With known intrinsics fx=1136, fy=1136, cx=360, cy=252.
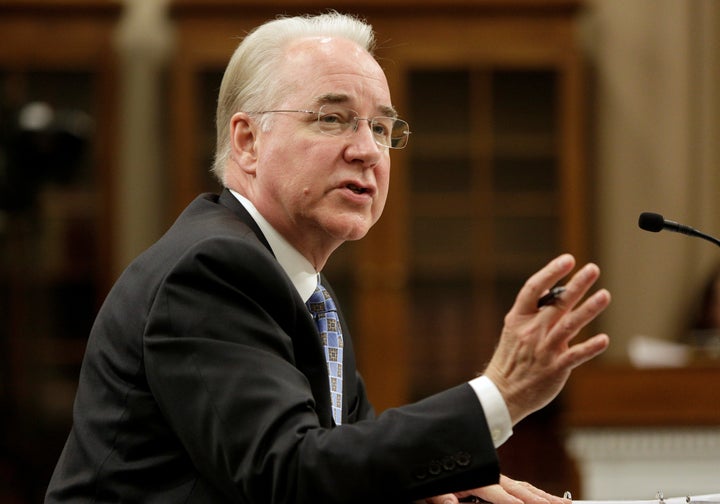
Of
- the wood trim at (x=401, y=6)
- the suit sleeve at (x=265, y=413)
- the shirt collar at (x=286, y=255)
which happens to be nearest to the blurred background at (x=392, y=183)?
the wood trim at (x=401, y=6)

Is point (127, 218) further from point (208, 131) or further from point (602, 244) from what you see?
point (602, 244)

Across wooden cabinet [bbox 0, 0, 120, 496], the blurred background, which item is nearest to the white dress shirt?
the blurred background

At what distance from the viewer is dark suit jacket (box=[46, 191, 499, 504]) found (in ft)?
4.86

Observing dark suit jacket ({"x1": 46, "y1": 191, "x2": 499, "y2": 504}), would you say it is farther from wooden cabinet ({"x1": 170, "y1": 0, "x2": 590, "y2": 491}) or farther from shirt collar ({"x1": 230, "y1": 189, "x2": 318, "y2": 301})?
wooden cabinet ({"x1": 170, "y1": 0, "x2": 590, "y2": 491})

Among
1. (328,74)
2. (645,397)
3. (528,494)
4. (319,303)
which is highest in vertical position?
(328,74)

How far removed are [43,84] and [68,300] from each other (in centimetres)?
116

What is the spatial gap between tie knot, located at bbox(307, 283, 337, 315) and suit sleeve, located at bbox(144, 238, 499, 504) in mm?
297

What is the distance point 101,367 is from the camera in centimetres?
175

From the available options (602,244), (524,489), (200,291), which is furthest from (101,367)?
(602,244)

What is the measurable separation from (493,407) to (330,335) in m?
0.51

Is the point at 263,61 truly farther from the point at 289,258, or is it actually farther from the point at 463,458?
the point at 463,458

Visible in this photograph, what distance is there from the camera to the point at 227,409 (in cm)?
152

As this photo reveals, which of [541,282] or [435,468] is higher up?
[541,282]

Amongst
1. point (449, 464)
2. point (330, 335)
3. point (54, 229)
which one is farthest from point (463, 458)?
point (54, 229)
